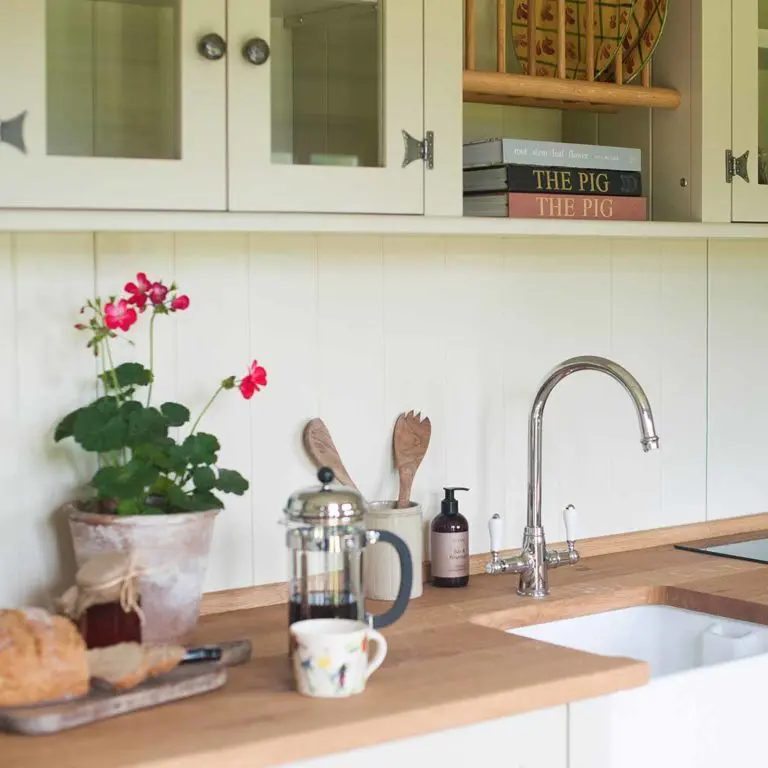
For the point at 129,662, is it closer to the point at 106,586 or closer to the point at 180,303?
the point at 106,586

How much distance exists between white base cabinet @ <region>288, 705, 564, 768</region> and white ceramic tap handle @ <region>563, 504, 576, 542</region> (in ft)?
2.12

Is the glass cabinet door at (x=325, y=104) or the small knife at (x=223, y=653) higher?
the glass cabinet door at (x=325, y=104)

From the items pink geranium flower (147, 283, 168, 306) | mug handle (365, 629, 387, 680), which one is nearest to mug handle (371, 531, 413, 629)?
mug handle (365, 629, 387, 680)

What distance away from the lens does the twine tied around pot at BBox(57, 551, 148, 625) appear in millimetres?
1572

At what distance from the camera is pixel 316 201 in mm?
1810

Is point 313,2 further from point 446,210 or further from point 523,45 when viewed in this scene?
point 523,45

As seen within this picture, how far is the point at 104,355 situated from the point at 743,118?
3.80ft

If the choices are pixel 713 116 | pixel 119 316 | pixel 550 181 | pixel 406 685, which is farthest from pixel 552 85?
pixel 406 685

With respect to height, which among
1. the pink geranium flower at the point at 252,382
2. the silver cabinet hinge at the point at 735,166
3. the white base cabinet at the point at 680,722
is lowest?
the white base cabinet at the point at 680,722

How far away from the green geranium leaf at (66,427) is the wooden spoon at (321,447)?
430 millimetres

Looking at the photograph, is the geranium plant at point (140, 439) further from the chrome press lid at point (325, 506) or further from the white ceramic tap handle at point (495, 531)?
the white ceramic tap handle at point (495, 531)

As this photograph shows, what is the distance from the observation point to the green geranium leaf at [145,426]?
Result: 1.78m

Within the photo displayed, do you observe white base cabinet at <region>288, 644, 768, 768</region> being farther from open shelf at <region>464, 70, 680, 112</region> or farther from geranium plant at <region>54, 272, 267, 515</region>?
open shelf at <region>464, 70, 680, 112</region>

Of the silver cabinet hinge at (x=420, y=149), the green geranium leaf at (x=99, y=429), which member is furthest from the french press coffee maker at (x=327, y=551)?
the silver cabinet hinge at (x=420, y=149)
